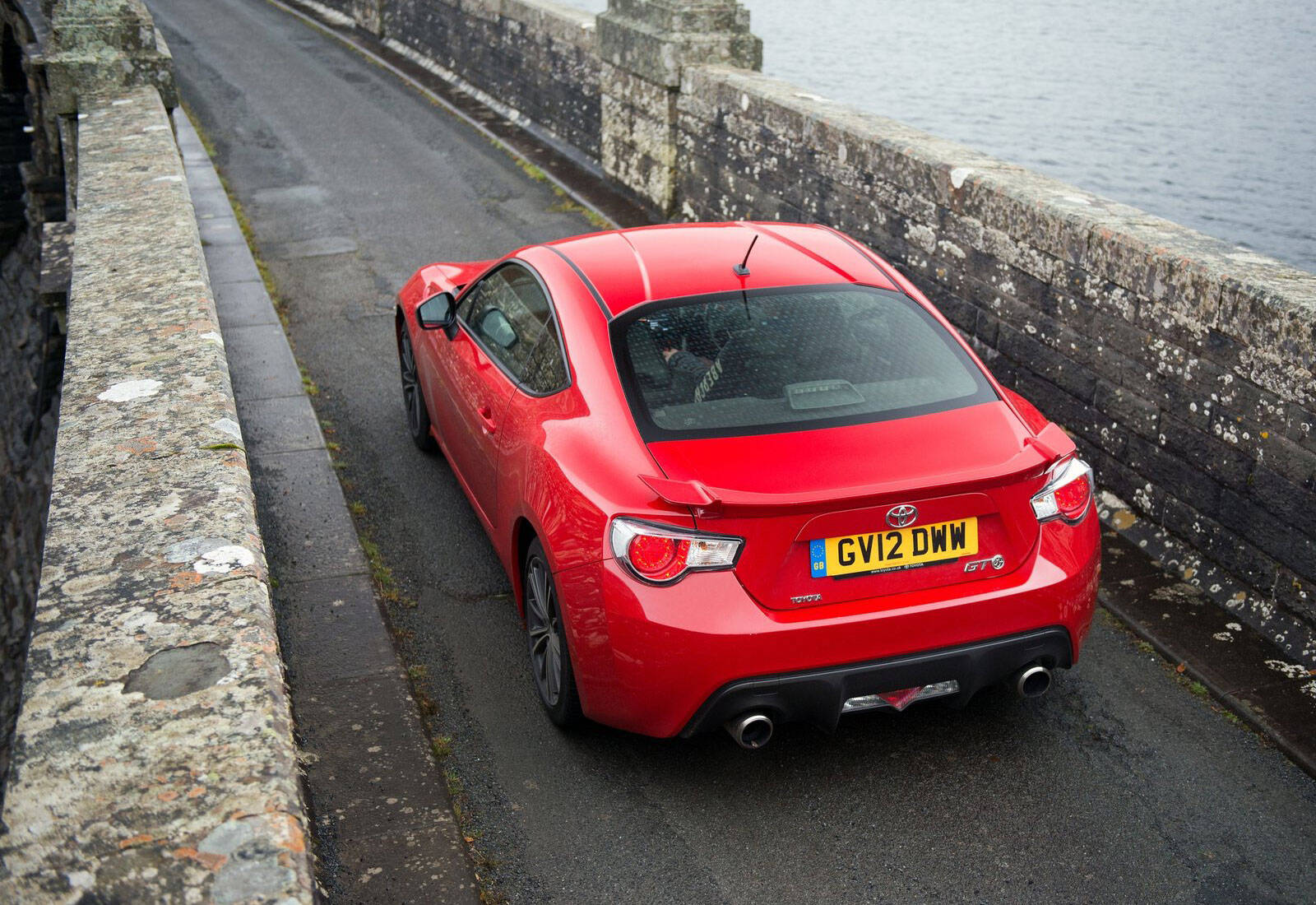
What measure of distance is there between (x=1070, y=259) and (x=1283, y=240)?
20.3 m

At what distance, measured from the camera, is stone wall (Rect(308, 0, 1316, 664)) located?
4.64m

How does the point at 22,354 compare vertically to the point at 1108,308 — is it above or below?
below

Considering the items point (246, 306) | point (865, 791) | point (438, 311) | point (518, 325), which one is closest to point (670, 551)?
point (865, 791)

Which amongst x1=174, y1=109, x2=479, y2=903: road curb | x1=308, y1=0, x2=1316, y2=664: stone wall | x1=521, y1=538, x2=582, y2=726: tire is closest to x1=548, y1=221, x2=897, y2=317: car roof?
x1=521, y1=538, x2=582, y2=726: tire

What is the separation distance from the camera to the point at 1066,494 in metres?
3.88

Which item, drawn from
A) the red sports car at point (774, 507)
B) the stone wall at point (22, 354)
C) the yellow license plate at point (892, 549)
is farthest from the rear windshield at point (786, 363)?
the stone wall at point (22, 354)

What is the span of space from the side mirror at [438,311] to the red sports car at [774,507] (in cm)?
101

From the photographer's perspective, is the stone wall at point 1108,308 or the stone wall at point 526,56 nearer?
the stone wall at point 1108,308

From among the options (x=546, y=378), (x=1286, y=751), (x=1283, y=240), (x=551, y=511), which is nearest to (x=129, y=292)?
(x=546, y=378)

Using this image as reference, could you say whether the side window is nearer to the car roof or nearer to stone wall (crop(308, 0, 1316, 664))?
the car roof

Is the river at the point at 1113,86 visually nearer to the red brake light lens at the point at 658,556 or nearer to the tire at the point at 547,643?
the tire at the point at 547,643

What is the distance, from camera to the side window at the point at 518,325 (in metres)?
4.43

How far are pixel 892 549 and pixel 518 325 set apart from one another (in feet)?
6.34

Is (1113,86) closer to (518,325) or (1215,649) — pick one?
(1215,649)
